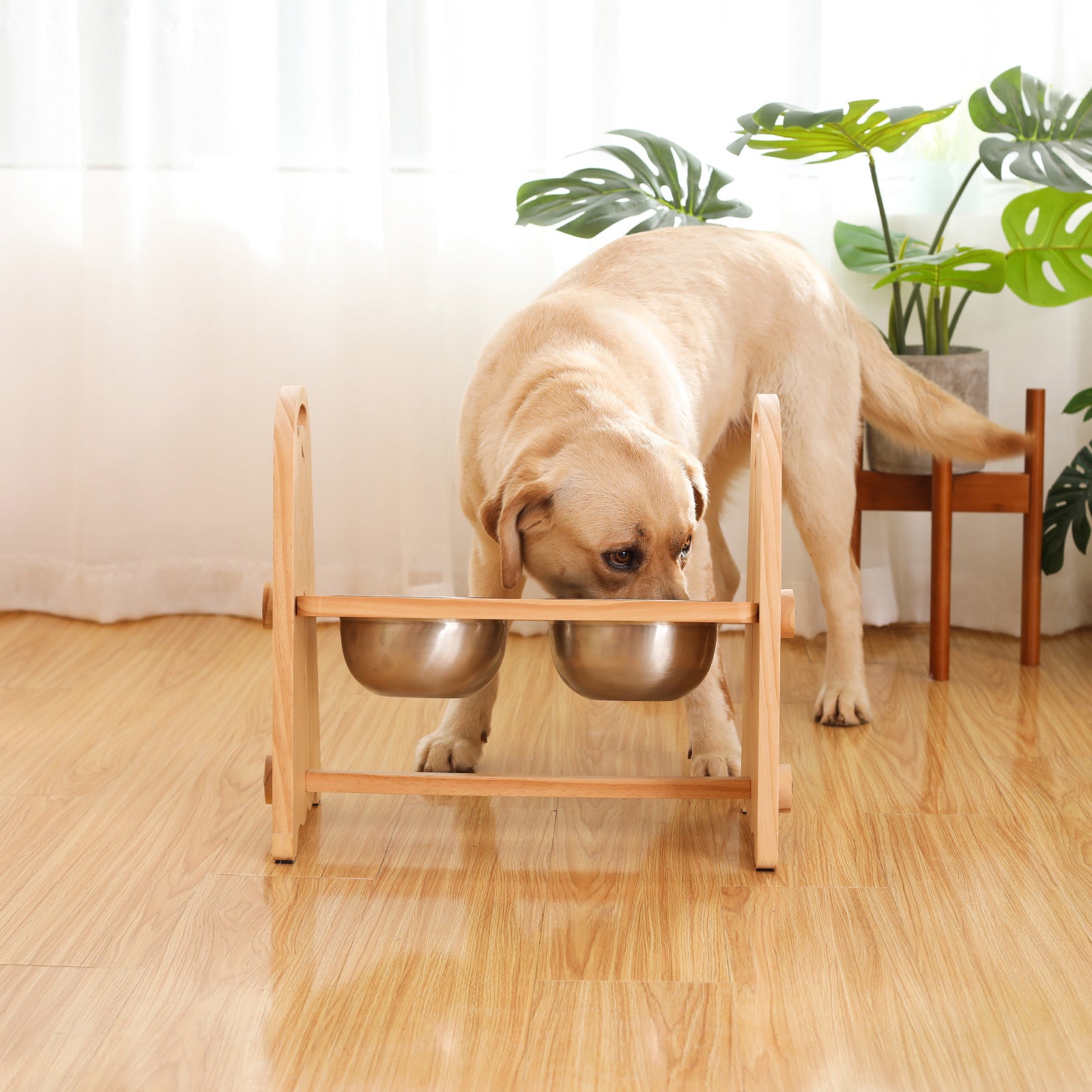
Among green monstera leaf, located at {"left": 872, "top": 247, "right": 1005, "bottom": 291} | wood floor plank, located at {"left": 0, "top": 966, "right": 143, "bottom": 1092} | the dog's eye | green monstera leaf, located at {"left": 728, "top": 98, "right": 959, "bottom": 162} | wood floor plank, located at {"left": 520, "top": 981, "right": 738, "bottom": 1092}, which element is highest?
green monstera leaf, located at {"left": 728, "top": 98, "right": 959, "bottom": 162}

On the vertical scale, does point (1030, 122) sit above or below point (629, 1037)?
above

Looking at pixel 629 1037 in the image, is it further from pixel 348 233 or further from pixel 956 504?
pixel 348 233

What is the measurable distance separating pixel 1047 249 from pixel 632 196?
105 cm

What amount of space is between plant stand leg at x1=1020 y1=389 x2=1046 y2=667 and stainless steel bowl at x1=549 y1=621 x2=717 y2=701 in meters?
1.50

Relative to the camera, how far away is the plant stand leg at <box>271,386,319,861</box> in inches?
78.3

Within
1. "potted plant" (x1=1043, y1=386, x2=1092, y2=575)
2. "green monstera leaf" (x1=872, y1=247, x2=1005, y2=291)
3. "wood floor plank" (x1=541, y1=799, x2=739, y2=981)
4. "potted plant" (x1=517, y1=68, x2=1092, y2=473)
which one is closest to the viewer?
"wood floor plank" (x1=541, y1=799, x2=739, y2=981)

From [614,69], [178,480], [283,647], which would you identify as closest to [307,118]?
[614,69]

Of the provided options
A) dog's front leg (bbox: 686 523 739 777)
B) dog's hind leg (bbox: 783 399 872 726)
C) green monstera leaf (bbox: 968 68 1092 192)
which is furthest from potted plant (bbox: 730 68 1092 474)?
dog's front leg (bbox: 686 523 739 777)

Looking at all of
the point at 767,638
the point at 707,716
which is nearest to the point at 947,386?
the point at 707,716

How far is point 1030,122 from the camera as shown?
292 centimetres

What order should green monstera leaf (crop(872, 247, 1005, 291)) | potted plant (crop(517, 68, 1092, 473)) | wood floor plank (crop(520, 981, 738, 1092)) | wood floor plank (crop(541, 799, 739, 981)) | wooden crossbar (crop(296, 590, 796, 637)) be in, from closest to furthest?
wood floor plank (crop(520, 981, 738, 1092)), wood floor plank (crop(541, 799, 739, 981)), wooden crossbar (crop(296, 590, 796, 637)), potted plant (crop(517, 68, 1092, 473)), green monstera leaf (crop(872, 247, 1005, 291))

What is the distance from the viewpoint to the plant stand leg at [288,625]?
1.99 metres

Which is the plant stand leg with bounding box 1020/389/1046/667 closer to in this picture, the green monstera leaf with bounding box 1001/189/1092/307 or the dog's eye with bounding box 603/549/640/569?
the green monstera leaf with bounding box 1001/189/1092/307

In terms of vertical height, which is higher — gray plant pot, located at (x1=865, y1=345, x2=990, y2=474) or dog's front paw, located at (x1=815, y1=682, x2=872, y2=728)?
gray plant pot, located at (x1=865, y1=345, x2=990, y2=474)
